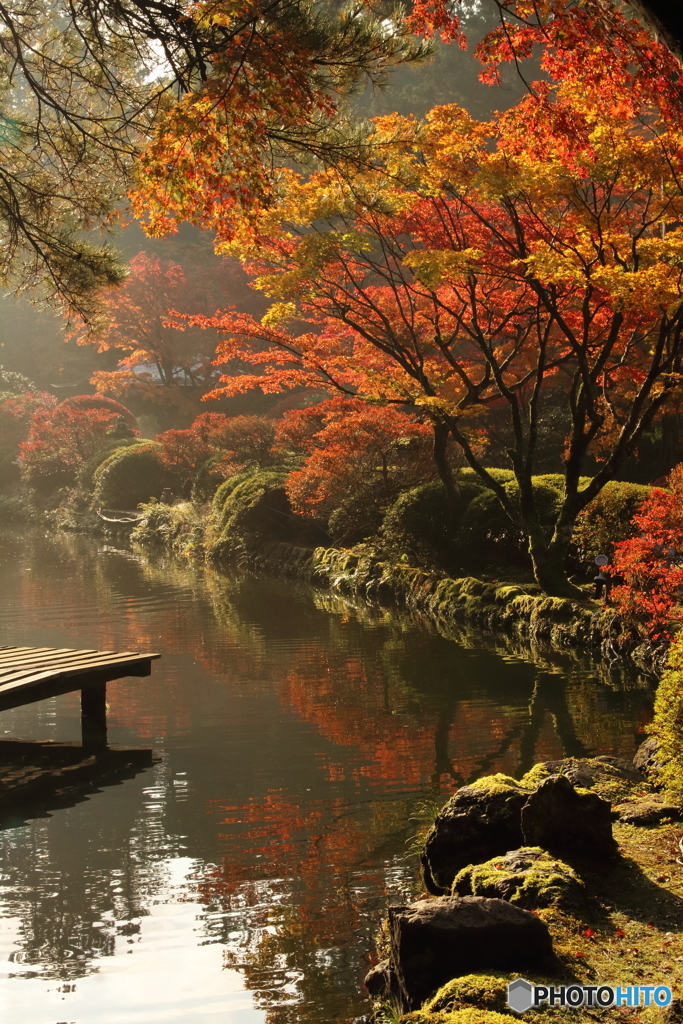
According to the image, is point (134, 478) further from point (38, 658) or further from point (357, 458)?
point (38, 658)

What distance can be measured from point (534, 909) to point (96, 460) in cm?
2772

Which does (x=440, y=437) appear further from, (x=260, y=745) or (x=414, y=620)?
(x=260, y=745)

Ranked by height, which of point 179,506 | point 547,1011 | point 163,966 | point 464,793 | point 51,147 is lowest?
point 163,966

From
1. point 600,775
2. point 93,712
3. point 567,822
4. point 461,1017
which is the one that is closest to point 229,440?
point 93,712

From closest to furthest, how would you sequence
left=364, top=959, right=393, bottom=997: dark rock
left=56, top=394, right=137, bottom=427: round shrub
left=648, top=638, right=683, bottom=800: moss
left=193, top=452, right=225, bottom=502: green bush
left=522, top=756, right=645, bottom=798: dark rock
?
1. left=364, top=959, right=393, bottom=997: dark rock
2. left=648, top=638, right=683, bottom=800: moss
3. left=522, top=756, right=645, bottom=798: dark rock
4. left=193, top=452, right=225, bottom=502: green bush
5. left=56, top=394, right=137, bottom=427: round shrub

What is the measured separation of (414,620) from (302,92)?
312 inches

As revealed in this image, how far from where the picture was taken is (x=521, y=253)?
11.2 metres

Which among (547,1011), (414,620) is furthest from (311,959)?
(414,620)

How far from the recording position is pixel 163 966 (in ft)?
13.5

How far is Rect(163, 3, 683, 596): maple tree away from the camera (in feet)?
30.4

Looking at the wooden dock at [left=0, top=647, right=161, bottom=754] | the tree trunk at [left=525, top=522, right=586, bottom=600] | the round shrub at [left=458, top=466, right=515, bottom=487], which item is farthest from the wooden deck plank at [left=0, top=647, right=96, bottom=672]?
the round shrub at [left=458, top=466, right=515, bottom=487]

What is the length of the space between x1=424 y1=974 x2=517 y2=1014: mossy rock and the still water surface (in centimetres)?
69

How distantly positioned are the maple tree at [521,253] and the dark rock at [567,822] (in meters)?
4.16

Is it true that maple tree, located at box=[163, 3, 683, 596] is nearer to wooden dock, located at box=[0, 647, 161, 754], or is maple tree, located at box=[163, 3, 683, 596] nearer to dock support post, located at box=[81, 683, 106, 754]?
wooden dock, located at box=[0, 647, 161, 754]
